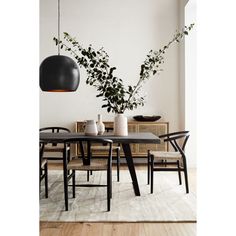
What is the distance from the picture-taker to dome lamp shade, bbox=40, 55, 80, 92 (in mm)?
3393

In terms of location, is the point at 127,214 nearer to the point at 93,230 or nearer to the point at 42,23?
the point at 93,230

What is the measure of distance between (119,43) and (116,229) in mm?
4223

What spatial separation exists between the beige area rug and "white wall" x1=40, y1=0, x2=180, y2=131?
74.5 inches

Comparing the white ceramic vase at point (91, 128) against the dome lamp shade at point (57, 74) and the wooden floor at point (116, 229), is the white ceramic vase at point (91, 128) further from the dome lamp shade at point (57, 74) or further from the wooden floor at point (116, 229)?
the wooden floor at point (116, 229)

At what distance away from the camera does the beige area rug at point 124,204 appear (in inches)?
122

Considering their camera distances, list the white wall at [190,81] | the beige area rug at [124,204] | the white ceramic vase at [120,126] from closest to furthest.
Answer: the beige area rug at [124,204]
the white ceramic vase at [120,126]
the white wall at [190,81]

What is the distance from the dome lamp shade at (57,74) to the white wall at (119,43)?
2936 millimetres

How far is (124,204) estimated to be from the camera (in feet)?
11.6

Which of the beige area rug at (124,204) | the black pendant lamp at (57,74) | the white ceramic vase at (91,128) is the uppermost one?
the black pendant lamp at (57,74)

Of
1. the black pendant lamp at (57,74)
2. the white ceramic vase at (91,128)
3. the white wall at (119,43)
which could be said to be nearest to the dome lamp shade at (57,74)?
the black pendant lamp at (57,74)

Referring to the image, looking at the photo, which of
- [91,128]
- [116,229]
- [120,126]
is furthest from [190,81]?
[116,229]

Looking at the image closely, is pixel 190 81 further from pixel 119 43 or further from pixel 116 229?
pixel 116 229

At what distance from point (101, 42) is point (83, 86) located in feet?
2.79
